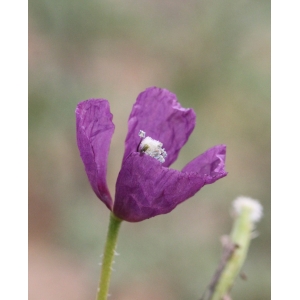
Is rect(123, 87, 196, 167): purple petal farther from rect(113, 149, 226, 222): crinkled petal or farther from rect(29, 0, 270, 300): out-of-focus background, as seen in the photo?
rect(29, 0, 270, 300): out-of-focus background

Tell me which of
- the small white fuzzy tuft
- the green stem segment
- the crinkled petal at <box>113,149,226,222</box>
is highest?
the crinkled petal at <box>113,149,226,222</box>

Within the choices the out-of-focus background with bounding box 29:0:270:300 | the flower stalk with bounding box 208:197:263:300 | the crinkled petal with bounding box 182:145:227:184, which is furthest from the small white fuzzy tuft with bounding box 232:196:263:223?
the out-of-focus background with bounding box 29:0:270:300

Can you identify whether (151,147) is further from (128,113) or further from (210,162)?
(128,113)

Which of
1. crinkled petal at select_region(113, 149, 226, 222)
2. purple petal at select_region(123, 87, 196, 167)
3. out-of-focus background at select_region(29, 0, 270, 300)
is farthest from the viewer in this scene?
out-of-focus background at select_region(29, 0, 270, 300)

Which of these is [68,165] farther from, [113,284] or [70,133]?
[113,284]

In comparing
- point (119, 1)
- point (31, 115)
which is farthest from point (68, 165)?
point (119, 1)

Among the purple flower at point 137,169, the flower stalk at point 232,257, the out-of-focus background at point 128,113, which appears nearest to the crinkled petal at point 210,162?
the purple flower at point 137,169
